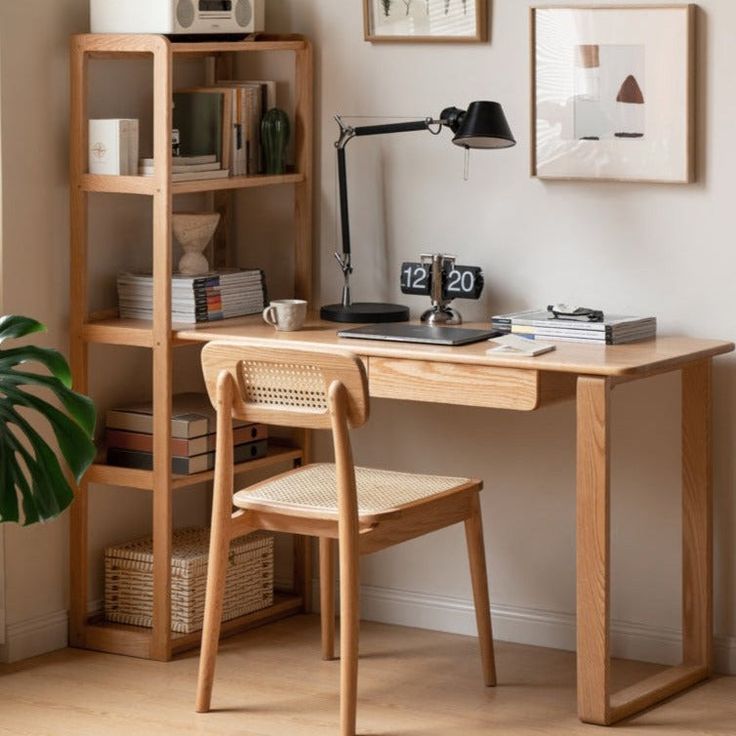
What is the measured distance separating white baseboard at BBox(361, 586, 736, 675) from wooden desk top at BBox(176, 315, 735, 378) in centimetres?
70

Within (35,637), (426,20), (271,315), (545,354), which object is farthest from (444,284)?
(35,637)

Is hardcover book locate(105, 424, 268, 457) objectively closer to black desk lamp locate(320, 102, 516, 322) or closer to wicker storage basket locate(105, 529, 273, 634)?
wicker storage basket locate(105, 529, 273, 634)

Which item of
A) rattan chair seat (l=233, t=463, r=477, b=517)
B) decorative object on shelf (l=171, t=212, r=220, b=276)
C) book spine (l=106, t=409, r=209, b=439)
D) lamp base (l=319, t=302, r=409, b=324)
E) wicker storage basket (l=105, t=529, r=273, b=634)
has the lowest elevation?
wicker storage basket (l=105, t=529, r=273, b=634)

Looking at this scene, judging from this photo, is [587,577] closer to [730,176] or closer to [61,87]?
[730,176]

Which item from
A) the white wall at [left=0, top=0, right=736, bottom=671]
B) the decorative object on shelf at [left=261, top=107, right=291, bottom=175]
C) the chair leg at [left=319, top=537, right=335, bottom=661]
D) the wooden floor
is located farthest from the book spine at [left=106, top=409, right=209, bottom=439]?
the decorative object on shelf at [left=261, top=107, right=291, bottom=175]

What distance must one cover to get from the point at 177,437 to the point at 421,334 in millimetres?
674

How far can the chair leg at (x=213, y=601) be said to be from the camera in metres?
3.40

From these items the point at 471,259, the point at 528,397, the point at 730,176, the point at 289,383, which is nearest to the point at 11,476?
the point at 289,383

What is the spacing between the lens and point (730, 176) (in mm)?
3617

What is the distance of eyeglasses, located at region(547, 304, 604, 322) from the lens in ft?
11.7

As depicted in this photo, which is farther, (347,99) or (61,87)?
(347,99)

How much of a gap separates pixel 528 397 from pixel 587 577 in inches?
15.0

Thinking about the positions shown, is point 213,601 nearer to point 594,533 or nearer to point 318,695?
point 318,695

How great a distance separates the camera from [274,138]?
13.3 feet
